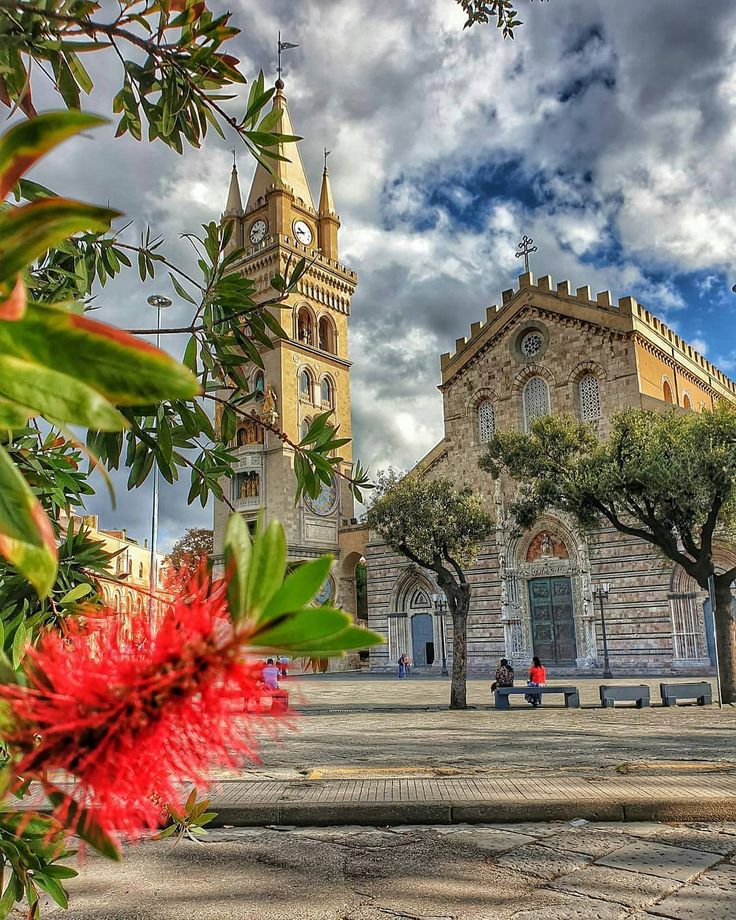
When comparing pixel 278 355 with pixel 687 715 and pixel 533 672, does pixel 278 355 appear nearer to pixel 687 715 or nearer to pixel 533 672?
pixel 533 672

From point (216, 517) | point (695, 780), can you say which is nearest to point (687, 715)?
point (695, 780)

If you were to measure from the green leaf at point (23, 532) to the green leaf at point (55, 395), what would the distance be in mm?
74

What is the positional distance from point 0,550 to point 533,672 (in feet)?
56.8

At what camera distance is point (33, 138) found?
562 millimetres

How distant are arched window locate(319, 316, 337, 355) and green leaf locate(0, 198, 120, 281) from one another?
116ft

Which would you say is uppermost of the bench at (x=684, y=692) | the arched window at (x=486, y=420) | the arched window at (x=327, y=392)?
the arched window at (x=327, y=392)

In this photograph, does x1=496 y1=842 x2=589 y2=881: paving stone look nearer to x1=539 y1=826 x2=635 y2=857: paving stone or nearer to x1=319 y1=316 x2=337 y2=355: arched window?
x1=539 y1=826 x2=635 y2=857: paving stone

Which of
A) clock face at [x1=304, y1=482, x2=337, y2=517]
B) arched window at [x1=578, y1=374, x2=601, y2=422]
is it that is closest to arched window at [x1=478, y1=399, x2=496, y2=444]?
arched window at [x1=578, y1=374, x2=601, y2=422]

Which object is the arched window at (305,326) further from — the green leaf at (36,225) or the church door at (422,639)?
the green leaf at (36,225)

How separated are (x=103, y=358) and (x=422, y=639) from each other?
99.1 feet

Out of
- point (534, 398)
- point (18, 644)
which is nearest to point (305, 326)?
point (534, 398)

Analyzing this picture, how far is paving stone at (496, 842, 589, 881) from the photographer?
454cm

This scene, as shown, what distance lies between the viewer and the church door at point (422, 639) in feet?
96.3

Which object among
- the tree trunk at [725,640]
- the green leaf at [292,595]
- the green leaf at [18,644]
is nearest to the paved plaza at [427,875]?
the green leaf at [18,644]
